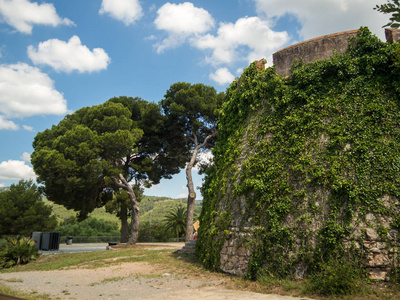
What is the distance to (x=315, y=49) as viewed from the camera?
914cm

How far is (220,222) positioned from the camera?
9297mm

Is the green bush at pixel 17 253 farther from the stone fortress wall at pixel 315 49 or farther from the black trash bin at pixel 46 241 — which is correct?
the stone fortress wall at pixel 315 49

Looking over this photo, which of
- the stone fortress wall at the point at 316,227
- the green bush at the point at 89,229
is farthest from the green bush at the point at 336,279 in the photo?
the green bush at the point at 89,229

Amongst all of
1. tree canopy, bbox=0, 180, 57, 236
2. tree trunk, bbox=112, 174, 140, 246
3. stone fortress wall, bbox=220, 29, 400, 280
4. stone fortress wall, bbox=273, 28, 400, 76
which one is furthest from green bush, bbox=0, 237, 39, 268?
stone fortress wall, bbox=273, 28, 400, 76

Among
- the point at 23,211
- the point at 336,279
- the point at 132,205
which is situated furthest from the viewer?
the point at 23,211

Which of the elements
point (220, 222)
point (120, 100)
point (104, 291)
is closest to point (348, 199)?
point (220, 222)

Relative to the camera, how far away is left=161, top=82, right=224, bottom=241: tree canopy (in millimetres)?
21781

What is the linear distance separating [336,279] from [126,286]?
16.8ft

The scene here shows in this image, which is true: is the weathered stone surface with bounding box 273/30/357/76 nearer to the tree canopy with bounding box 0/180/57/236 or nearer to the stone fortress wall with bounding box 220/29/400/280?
the stone fortress wall with bounding box 220/29/400/280

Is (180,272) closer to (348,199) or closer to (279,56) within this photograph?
(348,199)

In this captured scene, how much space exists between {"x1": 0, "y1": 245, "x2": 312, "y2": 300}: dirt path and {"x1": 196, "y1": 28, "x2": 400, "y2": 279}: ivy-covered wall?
1.28 m

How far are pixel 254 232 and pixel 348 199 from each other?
8.34ft

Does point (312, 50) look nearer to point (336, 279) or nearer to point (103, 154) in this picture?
point (336, 279)

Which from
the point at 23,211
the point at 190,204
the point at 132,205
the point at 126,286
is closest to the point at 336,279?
the point at 126,286
